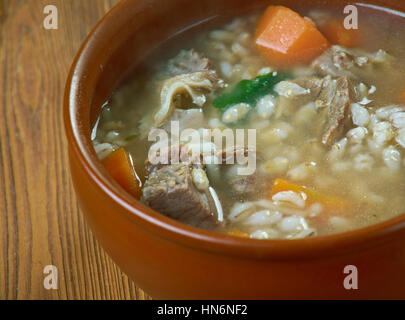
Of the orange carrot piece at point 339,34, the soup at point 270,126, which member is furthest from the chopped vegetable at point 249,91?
the orange carrot piece at point 339,34

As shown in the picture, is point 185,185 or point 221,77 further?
point 221,77

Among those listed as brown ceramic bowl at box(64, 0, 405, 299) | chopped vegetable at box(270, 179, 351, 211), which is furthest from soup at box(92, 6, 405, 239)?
brown ceramic bowl at box(64, 0, 405, 299)

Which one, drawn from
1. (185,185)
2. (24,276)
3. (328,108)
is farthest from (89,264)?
(328,108)

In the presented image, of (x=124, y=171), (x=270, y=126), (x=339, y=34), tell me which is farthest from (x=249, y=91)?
(x=124, y=171)

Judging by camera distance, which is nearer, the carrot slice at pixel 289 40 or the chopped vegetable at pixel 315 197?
the chopped vegetable at pixel 315 197

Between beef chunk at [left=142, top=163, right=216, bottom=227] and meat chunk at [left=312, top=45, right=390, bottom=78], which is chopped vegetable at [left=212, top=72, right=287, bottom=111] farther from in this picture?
beef chunk at [left=142, top=163, right=216, bottom=227]

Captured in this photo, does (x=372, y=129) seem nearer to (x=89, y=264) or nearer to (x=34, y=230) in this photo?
(x=89, y=264)

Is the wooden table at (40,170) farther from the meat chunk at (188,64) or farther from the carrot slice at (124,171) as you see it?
the meat chunk at (188,64)

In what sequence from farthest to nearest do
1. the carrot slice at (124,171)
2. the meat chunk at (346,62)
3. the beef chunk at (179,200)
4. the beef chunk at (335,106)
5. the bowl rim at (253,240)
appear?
the meat chunk at (346,62)
the beef chunk at (335,106)
the carrot slice at (124,171)
the beef chunk at (179,200)
the bowl rim at (253,240)
